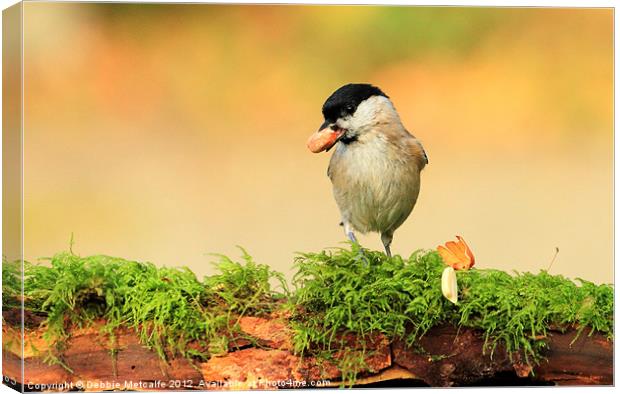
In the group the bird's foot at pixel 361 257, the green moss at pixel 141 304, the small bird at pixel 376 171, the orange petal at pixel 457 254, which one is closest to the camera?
the green moss at pixel 141 304

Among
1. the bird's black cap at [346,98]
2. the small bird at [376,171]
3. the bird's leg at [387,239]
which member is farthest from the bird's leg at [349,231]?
the bird's black cap at [346,98]

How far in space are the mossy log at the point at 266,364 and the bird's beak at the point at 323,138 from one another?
0.77 metres

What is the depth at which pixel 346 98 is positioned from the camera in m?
4.25

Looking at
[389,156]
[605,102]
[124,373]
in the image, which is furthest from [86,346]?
[605,102]

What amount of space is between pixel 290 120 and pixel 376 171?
0.50 m

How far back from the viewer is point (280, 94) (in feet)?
13.8

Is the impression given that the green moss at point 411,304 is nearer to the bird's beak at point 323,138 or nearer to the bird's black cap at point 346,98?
the bird's beak at point 323,138

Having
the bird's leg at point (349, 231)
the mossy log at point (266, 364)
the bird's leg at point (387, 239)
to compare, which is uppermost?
the bird's leg at point (349, 231)

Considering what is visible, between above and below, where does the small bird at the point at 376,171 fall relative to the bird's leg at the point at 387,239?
above

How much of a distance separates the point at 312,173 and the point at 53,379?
1355 millimetres

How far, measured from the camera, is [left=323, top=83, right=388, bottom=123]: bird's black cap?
423cm

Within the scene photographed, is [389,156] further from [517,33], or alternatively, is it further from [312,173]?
[517,33]

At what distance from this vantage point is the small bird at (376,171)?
440 cm

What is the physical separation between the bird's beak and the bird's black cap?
1.3 inches
